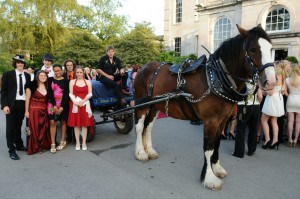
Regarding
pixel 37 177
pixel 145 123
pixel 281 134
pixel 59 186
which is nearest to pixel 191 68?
pixel 145 123

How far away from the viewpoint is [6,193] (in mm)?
3545

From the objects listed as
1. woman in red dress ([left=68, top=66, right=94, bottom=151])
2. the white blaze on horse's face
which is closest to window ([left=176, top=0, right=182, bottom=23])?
woman in red dress ([left=68, top=66, right=94, bottom=151])

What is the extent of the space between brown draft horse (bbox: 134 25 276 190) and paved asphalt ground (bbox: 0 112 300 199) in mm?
402

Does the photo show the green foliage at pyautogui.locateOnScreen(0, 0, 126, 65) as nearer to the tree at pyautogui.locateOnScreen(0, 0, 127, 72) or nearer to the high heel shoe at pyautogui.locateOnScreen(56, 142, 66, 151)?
the tree at pyautogui.locateOnScreen(0, 0, 127, 72)

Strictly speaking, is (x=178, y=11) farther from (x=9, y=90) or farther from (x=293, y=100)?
(x=9, y=90)

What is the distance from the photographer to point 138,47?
22859 millimetres

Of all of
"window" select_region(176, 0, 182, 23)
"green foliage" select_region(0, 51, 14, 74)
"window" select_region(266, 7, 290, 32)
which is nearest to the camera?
"window" select_region(266, 7, 290, 32)

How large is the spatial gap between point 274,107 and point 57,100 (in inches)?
184

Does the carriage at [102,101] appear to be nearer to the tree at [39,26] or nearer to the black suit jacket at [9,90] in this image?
the black suit jacket at [9,90]

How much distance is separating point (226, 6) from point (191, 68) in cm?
2012

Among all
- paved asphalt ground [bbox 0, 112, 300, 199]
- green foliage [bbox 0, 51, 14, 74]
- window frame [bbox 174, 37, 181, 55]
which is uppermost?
window frame [bbox 174, 37, 181, 55]

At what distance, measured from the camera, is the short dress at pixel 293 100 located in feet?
18.9

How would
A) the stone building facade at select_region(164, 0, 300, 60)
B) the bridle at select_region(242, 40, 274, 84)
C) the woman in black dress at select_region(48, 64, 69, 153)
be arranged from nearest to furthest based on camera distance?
the bridle at select_region(242, 40, 274, 84) < the woman in black dress at select_region(48, 64, 69, 153) < the stone building facade at select_region(164, 0, 300, 60)

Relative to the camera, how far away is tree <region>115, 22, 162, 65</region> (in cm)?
2256
